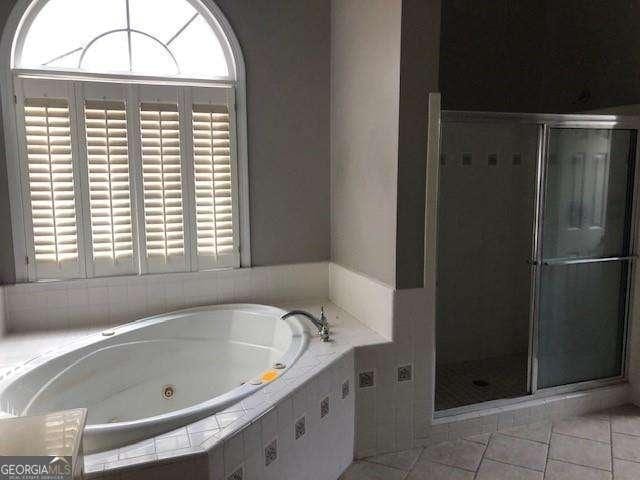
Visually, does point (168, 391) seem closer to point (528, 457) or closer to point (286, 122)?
point (286, 122)

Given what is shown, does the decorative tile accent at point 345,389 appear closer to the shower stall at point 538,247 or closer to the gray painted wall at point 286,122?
the shower stall at point 538,247

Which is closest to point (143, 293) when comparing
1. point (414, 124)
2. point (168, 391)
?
point (168, 391)

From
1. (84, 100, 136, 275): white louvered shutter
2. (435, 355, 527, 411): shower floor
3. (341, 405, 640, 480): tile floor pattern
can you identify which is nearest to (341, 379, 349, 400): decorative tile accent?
(341, 405, 640, 480): tile floor pattern

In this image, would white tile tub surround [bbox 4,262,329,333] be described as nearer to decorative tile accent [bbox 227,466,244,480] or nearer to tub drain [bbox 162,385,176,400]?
tub drain [bbox 162,385,176,400]

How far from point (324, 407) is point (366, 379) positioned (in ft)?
1.16

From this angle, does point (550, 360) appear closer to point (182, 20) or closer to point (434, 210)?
point (434, 210)

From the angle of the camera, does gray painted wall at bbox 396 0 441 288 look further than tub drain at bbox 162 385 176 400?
No

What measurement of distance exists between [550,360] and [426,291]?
976 mm

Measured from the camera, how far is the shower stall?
288 centimetres

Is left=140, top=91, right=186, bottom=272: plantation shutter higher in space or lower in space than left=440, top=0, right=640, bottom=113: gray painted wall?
lower

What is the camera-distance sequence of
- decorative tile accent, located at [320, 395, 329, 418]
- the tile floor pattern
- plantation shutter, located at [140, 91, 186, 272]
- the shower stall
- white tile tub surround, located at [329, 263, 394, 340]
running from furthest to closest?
1. plantation shutter, located at [140, 91, 186, 272]
2. the shower stall
3. white tile tub surround, located at [329, 263, 394, 340]
4. the tile floor pattern
5. decorative tile accent, located at [320, 395, 329, 418]

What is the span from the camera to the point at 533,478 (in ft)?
7.74

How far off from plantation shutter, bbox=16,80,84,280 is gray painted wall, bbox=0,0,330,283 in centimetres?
102

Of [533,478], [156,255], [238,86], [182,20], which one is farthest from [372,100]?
[533,478]
